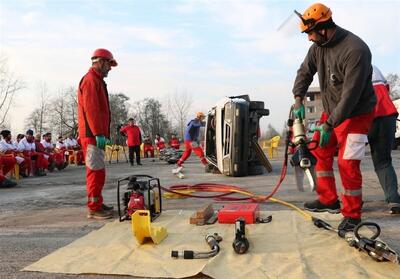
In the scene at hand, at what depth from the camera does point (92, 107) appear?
5664 millimetres

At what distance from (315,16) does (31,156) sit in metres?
14.0

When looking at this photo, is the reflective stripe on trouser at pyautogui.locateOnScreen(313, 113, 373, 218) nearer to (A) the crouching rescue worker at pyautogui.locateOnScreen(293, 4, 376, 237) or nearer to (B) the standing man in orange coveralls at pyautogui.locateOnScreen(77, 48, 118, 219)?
(A) the crouching rescue worker at pyautogui.locateOnScreen(293, 4, 376, 237)

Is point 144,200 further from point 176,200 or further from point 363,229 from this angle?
point 363,229

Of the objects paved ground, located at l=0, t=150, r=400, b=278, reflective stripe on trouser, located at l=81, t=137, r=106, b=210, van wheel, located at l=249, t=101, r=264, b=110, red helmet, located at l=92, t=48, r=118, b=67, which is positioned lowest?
paved ground, located at l=0, t=150, r=400, b=278

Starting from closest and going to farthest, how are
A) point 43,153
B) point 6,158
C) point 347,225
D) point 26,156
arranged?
point 347,225 → point 6,158 → point 26,156 → point 43,153

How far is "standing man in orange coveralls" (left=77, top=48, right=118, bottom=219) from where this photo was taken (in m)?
5.62

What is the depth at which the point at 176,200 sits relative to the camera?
7047 millimetres

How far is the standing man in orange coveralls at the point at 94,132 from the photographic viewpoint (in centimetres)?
562

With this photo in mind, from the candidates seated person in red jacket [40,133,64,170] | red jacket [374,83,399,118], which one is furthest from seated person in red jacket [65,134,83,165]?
red jacket [374,83,399,118]

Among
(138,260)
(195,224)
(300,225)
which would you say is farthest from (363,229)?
(138,260)

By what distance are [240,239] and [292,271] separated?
0.60m

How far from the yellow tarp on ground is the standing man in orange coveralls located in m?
1.18

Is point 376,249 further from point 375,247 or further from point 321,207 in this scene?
point 321,207

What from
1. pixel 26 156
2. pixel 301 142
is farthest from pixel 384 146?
pixel 26 156
